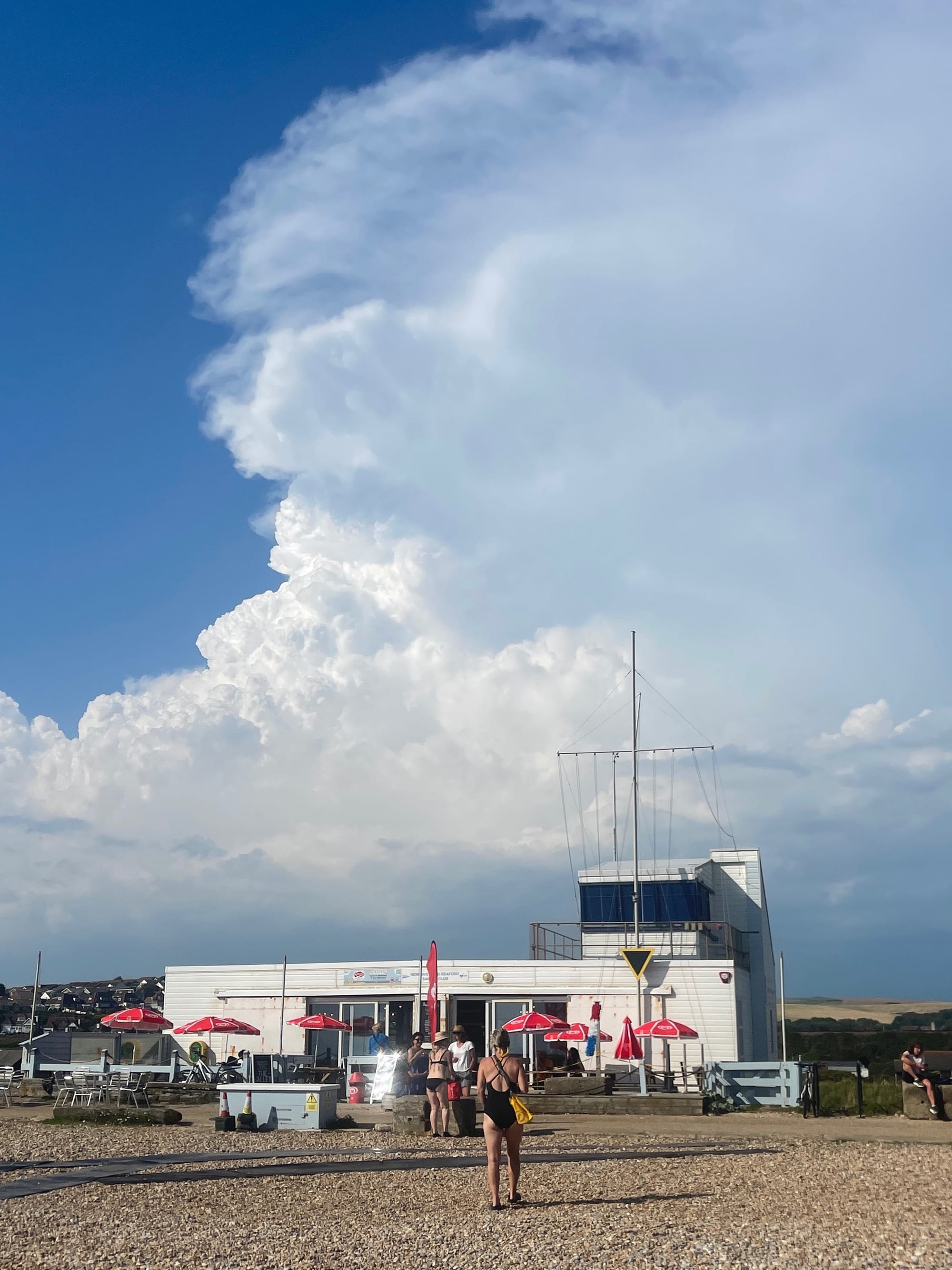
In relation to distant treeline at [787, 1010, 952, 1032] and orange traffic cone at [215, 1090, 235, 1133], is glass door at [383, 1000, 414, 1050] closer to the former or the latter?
orange traffic cone at [215, 1090, 235, 1133]

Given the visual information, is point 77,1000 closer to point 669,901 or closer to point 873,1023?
point 669,901

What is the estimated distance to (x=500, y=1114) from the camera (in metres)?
9.84

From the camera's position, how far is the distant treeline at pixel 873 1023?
10581 cm

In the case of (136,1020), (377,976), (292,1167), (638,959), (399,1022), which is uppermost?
(638,959)

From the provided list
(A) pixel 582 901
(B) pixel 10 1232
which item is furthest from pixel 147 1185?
(A) pixel 582 901

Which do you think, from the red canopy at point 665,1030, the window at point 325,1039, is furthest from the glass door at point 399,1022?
the red canopy at point 665,1030

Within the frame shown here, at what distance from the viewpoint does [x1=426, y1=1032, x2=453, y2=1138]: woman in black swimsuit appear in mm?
14930

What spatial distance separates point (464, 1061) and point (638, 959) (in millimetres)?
11063

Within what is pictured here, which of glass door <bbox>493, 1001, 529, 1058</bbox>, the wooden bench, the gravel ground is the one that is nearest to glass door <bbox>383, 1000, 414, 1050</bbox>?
glass door <bbox>493, 1001, 529, 1058</bbox>

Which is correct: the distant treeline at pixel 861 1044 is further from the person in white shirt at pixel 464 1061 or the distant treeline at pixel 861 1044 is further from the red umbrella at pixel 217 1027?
the person in white shirt at pixel 464 1061

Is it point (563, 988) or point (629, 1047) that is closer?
point (629, 1047)

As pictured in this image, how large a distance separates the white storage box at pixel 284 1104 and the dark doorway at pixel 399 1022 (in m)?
16.3

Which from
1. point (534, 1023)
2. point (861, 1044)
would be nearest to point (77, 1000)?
point (861, 1044)

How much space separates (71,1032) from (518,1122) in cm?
2547
